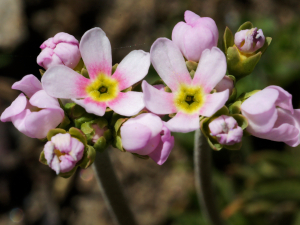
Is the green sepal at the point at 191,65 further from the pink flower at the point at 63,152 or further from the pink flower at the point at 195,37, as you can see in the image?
the pink flower at the point at 63,152

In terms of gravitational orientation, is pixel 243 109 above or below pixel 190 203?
above

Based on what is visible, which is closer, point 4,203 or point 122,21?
point 4,203

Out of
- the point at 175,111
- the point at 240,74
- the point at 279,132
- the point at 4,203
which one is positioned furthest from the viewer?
the point at 4,203

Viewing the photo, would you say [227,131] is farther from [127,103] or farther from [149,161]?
[149,161]

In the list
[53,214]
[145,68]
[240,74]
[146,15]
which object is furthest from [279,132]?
[146,15]

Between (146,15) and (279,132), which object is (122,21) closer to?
(146,15)
